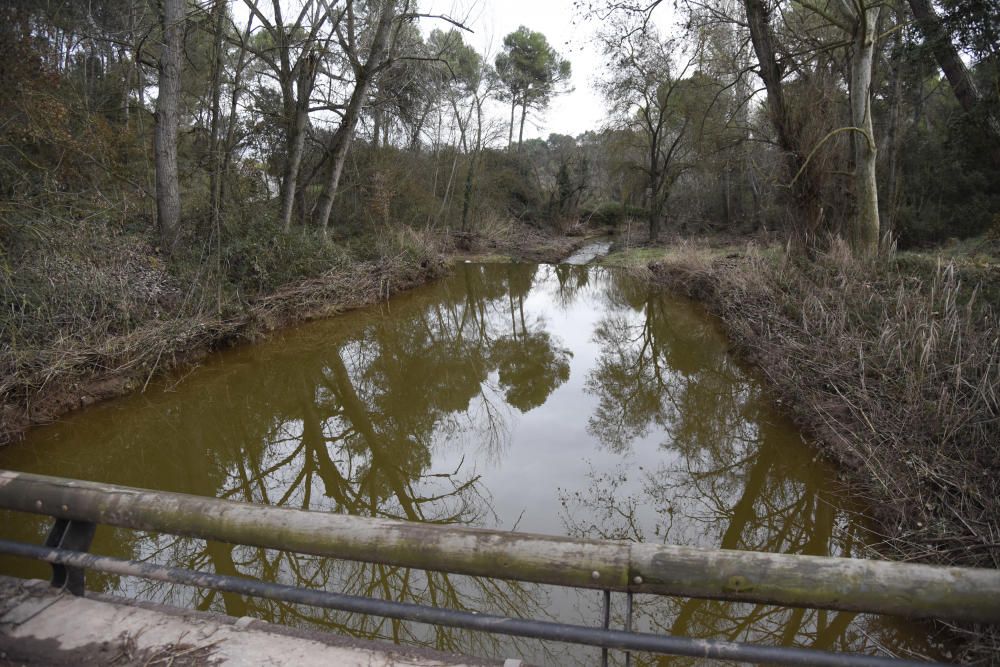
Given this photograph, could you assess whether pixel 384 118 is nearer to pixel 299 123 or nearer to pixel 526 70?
pixel 299 123

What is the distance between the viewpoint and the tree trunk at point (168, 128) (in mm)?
8766

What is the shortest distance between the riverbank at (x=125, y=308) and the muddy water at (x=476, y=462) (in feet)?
1.00

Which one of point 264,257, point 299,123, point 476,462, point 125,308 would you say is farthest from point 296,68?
point 476,462

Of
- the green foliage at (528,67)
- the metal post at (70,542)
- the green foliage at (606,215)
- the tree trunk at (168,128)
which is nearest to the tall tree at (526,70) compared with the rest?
the green foliage at (528,67)

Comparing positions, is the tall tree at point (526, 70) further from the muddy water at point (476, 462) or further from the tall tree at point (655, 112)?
the muddy water at point (476, 462)

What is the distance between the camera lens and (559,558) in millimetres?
1823

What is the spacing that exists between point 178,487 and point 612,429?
13.5 feet

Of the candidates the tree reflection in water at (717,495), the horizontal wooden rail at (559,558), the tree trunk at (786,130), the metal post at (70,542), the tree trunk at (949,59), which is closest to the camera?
the horizontal wooden rail at (559,558)

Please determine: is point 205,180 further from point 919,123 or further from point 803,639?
point 919,123

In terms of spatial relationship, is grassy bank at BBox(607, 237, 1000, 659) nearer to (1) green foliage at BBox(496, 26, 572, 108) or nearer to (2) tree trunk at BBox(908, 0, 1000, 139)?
(2) tree trunk at BBox(908, 0, 1000, 139)

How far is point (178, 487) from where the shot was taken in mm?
4715

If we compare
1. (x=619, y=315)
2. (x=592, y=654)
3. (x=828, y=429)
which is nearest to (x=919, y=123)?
(x=619, y=315)

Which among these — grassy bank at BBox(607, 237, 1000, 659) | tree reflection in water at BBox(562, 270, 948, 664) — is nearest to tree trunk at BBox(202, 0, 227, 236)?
tree reflection in water at BBox(562, 270, 948, 664)

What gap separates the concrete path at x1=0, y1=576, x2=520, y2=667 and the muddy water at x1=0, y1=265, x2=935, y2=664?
1135 mm
